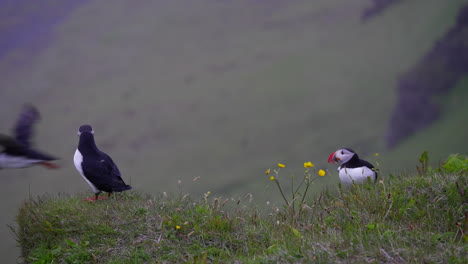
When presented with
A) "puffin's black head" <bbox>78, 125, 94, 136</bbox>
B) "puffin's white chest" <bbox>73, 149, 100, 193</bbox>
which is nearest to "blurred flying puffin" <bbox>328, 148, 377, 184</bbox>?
"puffin's white chest" <bbox>73, 149, 100, 193</bbox>

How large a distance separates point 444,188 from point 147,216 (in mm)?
2963

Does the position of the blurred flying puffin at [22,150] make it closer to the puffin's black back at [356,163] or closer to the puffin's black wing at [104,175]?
the puffin's black wing at [104,175]

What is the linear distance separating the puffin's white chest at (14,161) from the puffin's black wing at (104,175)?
56 cm

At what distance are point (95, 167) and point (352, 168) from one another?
117 inches

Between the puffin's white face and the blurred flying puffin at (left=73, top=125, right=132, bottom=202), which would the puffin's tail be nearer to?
the blurred flying puffin at (left=73, top=125, right=132, bottom=202)

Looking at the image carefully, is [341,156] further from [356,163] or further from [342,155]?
[356,163]

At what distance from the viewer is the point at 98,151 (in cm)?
530

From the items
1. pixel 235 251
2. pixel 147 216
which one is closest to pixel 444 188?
pixel 235 251

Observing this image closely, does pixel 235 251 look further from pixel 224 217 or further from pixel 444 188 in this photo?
pixel 444 188

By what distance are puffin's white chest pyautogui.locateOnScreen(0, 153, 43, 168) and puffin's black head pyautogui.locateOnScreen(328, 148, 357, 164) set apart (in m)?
3.47

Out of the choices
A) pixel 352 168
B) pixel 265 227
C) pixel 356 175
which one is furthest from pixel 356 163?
pixel 265 227

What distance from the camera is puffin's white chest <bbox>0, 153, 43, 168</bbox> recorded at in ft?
15.2

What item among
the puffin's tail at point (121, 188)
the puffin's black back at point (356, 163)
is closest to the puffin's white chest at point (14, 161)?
the puffin's tail at point (121, 188)

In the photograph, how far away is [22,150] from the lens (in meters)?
4.68
